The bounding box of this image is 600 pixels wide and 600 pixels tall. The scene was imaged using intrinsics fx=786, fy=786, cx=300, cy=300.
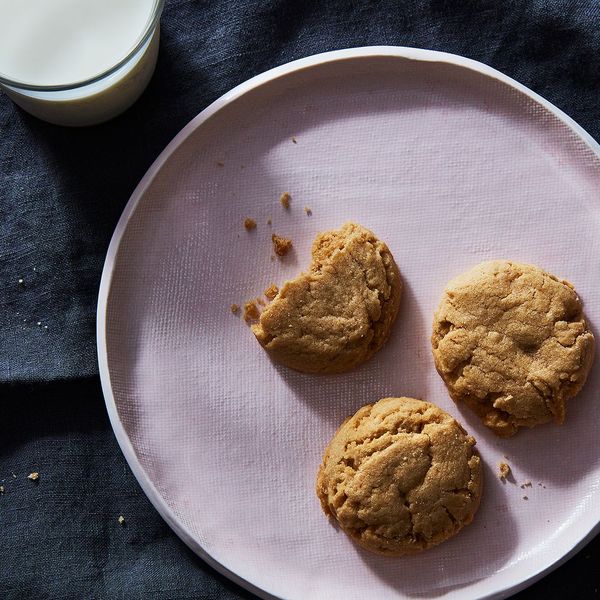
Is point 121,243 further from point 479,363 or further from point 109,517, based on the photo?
point 479,363

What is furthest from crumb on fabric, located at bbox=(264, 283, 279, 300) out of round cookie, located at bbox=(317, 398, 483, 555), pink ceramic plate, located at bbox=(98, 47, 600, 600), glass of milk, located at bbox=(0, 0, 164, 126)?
glass of milk, located at bbox=(0, 0, 164, 126)

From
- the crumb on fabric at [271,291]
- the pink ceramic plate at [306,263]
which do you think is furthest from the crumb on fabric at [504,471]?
the crumb on fabric at [271,291]

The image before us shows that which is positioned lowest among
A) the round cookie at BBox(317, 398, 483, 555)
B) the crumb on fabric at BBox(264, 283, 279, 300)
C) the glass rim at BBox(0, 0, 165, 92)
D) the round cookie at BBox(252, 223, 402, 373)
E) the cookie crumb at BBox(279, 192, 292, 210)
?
the round cookie at BBox(317, 398, 483, 555)

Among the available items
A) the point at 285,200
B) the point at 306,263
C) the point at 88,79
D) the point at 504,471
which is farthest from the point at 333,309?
the point at 88,79

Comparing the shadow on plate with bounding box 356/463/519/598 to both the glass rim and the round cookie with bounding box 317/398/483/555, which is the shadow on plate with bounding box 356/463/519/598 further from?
the glass rim

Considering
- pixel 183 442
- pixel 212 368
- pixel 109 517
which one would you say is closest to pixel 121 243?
pixel 212 368
